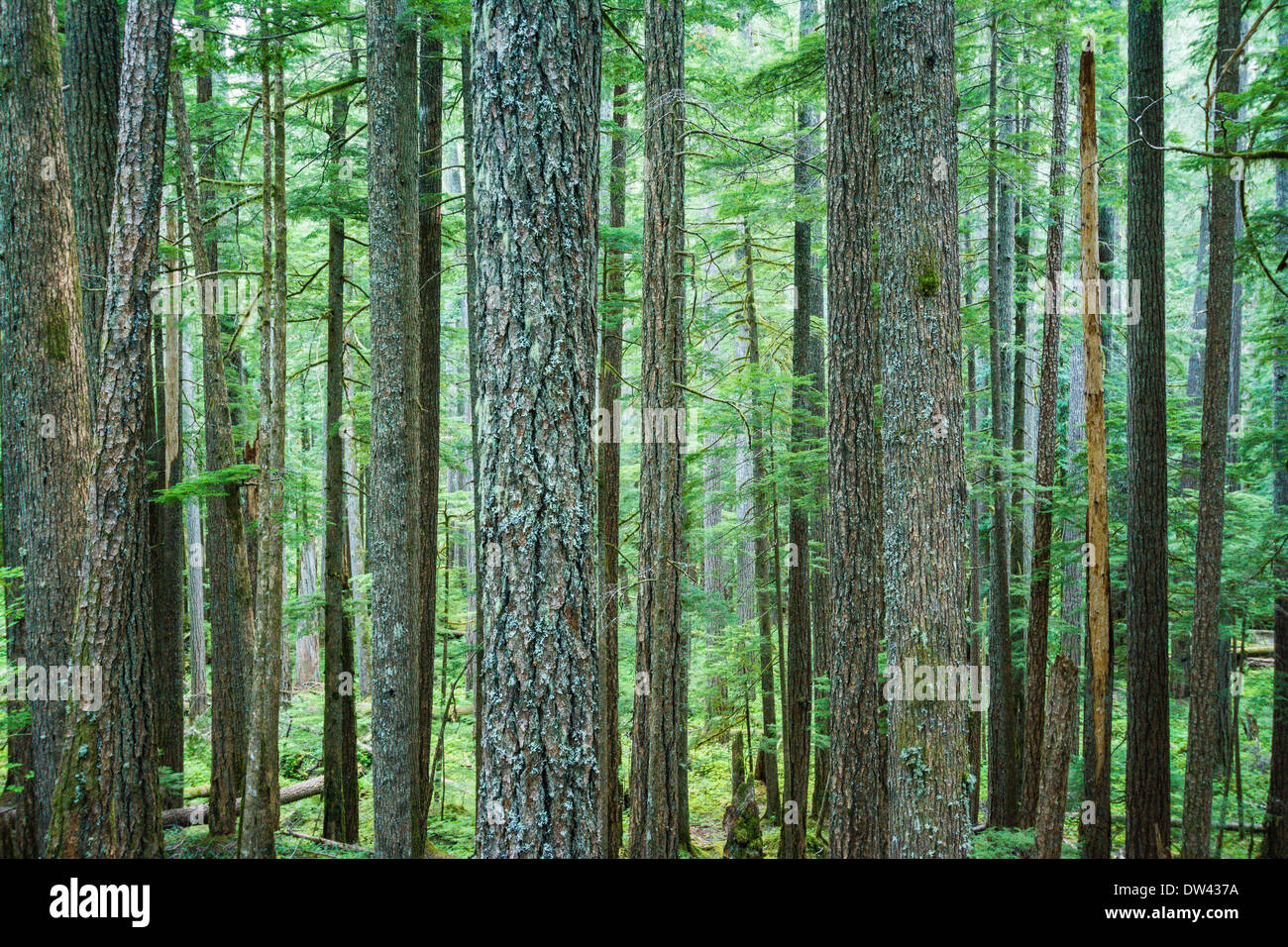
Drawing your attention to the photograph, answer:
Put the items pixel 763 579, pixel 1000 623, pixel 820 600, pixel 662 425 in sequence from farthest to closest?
1. pixel 763 579
2. pixel 1000 623
3. pixel 820 600
4. pixel 662 425

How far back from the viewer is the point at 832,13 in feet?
24.5

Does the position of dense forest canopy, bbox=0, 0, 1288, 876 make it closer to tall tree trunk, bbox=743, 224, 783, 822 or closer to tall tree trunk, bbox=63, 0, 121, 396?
tall tree trunk, bbox=63, 0, 121, 396

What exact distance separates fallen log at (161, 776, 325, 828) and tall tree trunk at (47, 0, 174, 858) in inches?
168

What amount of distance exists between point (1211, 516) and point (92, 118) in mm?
13036

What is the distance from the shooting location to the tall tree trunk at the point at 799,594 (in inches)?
453

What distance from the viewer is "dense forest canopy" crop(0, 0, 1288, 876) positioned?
333cm

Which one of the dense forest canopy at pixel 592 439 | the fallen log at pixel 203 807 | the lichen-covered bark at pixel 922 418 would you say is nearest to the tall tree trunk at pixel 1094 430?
the dense forest canopy at pixel 592 439

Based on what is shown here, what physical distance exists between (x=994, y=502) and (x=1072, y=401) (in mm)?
7280

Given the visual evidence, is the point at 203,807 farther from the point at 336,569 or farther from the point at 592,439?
the point at 592,439

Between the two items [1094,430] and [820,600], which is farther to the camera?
[820,600]

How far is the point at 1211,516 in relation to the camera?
9.16 metres

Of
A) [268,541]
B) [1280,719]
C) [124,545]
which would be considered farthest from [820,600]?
[124,545]
